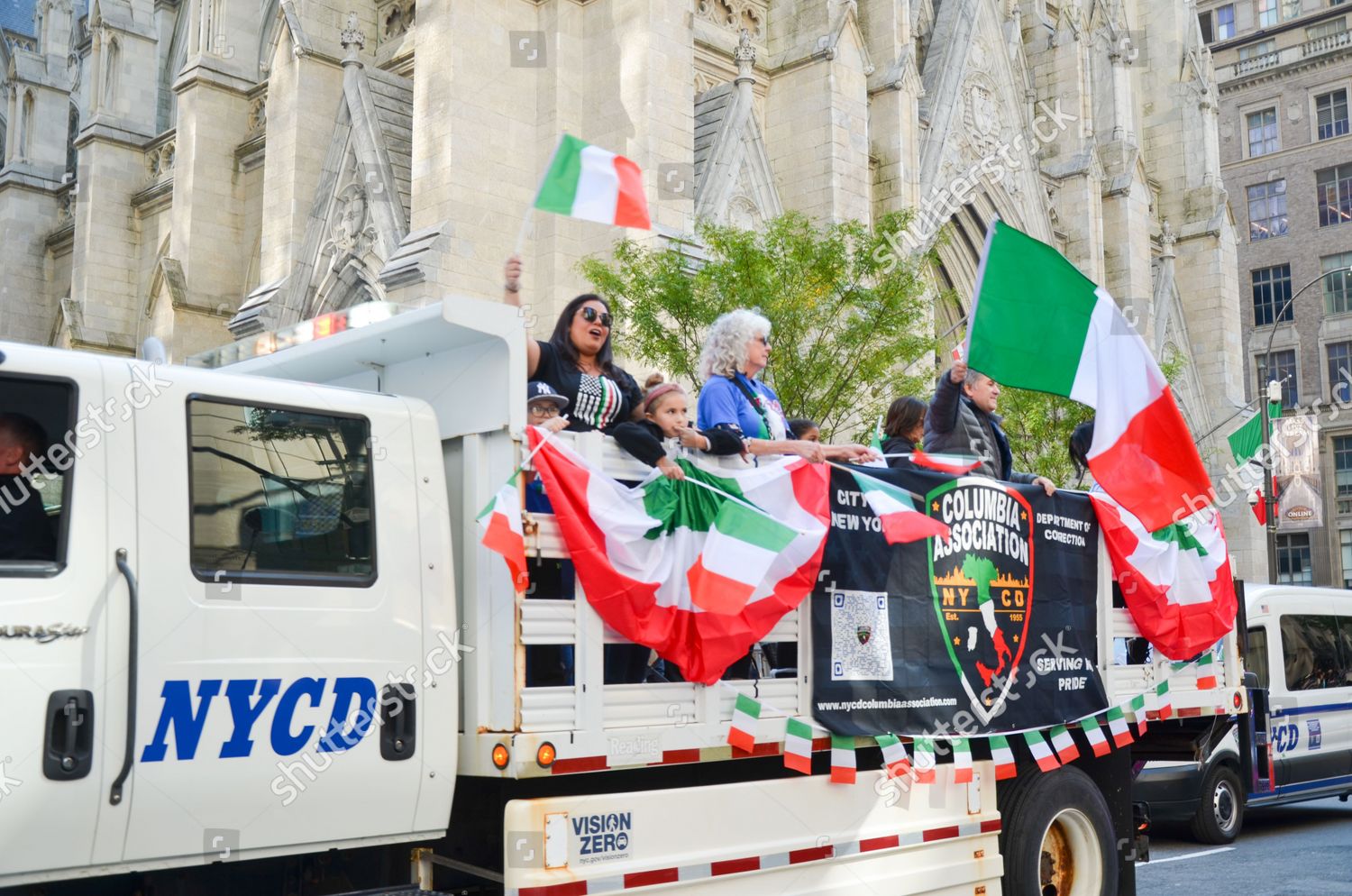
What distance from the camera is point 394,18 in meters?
22.0

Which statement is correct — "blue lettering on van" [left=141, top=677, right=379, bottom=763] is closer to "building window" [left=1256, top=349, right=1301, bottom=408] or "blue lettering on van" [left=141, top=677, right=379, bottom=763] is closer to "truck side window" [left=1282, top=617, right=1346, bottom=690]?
"truck side window" [left=1282, top=617, right=1346, bottom=690]

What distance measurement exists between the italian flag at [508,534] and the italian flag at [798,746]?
147 cm

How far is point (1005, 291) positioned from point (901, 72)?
18176mm

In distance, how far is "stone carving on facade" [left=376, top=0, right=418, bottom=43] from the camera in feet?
70.9

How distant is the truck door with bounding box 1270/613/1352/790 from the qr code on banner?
829 cm

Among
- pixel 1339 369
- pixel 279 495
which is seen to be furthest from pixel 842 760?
pixel 1339 369

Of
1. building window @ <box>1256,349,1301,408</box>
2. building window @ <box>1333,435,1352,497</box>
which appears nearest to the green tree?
building window @ <box>1333,435,1352,497</box>

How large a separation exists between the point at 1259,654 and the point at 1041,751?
22.9ft

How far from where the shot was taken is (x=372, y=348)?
533 centimetres

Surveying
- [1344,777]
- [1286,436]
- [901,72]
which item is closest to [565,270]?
[901,72]

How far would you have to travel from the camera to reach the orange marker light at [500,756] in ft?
15.0

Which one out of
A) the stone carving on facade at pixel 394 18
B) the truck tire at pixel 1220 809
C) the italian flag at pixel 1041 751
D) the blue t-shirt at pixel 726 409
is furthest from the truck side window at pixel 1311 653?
the stone carving on facade at pixel 394 18

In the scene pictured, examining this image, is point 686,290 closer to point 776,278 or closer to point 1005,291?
point 776,278

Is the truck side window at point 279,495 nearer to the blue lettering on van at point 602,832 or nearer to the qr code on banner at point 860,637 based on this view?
the blue lettering on van at point 602,832
